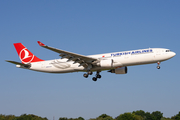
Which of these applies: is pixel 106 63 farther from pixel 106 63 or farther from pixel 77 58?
pixel 77 58

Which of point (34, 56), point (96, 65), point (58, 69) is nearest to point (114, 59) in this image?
point (96, 65)

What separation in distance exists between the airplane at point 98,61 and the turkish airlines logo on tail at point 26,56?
1576 mm

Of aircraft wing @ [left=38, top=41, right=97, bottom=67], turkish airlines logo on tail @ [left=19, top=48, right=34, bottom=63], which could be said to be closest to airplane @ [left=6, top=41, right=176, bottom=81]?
aircraft wing @ [left=38, top=41, right=97, bottom=67]

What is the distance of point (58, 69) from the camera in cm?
4316

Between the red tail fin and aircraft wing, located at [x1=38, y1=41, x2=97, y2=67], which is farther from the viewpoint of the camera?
the red tail fin

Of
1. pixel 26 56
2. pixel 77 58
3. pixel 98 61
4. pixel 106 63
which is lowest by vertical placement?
pixel 106 63

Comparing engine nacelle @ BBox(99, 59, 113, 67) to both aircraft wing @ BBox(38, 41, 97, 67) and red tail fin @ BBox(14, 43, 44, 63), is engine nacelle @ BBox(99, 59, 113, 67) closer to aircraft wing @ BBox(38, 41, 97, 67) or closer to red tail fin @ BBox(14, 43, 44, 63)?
aircraft wing @ BBox(38, 41, 97, 67)

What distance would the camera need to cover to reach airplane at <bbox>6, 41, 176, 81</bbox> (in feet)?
128

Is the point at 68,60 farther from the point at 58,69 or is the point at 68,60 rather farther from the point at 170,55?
the point at 170,55

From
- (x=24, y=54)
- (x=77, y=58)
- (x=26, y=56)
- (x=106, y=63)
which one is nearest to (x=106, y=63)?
(x=106, y=63)

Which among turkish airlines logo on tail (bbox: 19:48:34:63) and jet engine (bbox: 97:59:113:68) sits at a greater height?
turkish airlines logo on tail (bbox: 19:48:34:63)

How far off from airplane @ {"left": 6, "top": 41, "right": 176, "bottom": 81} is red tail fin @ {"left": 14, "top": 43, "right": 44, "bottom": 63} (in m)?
1.06

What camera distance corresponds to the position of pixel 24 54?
4806 cm

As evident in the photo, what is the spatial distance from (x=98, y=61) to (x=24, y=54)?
15535mm
